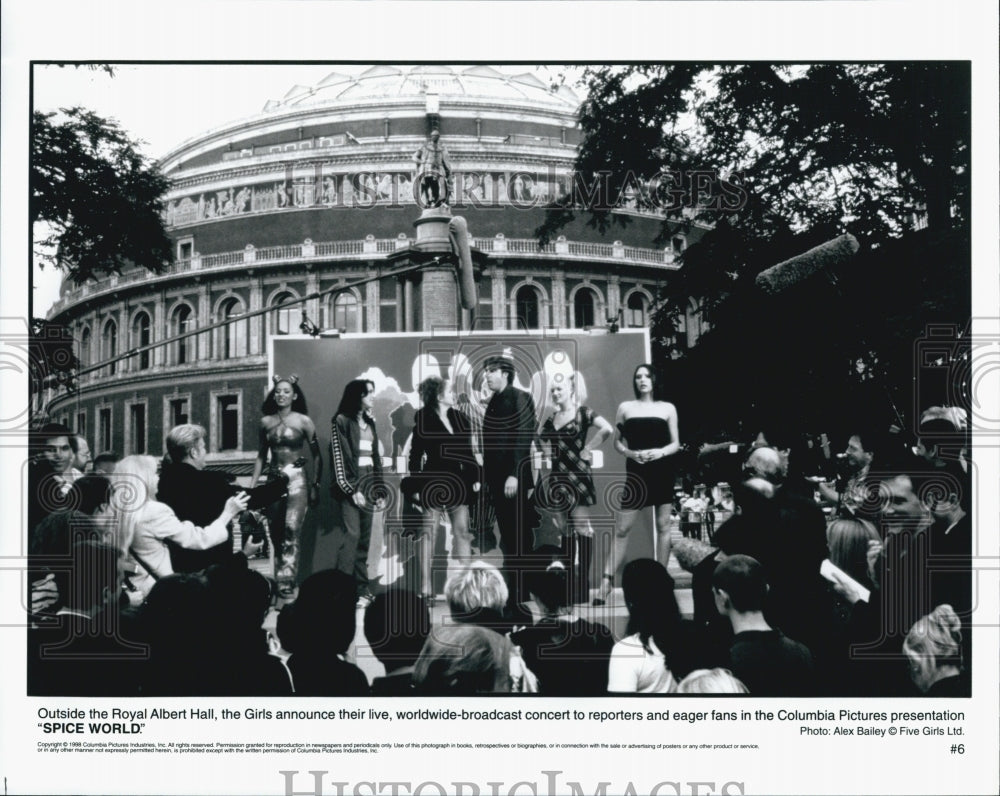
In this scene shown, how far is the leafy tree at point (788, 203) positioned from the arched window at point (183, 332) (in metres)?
1.85

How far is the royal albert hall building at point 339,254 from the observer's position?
608 centimetres

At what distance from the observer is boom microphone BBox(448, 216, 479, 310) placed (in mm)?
6102

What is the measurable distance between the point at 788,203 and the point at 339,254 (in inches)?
91.5

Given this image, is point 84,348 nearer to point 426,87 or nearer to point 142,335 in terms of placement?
point 142,335

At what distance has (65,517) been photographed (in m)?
6.03

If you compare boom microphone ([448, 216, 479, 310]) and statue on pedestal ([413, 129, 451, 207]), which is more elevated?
statue on pedestal ([413, 129, 451, 207])

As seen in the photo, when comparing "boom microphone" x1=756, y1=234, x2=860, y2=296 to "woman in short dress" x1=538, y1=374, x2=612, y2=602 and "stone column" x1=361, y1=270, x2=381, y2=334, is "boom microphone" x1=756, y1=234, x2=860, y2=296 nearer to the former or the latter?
"woman in short dress" x1=538, y1=374, x2=612, y2=602

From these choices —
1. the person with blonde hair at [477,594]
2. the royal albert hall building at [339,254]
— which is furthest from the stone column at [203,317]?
the person with blonde hair at [477,594]

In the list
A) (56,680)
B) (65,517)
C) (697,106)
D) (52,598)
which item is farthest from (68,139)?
(697,106)

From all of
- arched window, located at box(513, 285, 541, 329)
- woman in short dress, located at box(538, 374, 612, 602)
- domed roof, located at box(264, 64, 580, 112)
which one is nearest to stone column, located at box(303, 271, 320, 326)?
domed roof, located at box(264, 64, 580, 112)

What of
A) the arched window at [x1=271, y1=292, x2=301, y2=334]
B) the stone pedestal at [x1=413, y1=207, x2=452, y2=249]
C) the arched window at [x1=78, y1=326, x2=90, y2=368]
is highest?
the stone pedestal at [x1=413, y1=207, x2=452, y2=249]

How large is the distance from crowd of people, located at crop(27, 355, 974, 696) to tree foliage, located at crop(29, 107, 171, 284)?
0.91 metres

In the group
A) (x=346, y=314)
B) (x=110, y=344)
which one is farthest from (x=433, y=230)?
(x=110, y=344)

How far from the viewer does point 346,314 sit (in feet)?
20.1
